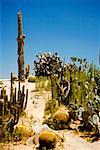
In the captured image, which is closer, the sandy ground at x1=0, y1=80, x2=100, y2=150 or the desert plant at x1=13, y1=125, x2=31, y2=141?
the sandy ground at x1=0, y1=80, x2=100, y2=150

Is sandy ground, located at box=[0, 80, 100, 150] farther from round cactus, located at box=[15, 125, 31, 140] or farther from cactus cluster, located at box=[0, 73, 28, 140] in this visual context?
cactus cluster, located at box=[0, 73, 28, 140]

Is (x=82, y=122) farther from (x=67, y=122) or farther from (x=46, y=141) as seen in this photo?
(x=46, y=141)

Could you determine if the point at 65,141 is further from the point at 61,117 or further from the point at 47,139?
the point at 61,117

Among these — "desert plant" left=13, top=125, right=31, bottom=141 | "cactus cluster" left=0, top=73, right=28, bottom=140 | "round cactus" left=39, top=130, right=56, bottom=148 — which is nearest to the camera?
"round cactus" left=39, top=130, right=56, bottom=148

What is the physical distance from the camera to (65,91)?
1148cm

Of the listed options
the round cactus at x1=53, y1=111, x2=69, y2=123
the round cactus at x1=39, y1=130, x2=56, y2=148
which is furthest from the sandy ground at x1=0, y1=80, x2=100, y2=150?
the round cactus at x1=53, y1=111, x2=69, y2=123

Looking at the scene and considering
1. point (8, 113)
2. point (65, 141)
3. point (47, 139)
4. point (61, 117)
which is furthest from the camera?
point (61, 117)

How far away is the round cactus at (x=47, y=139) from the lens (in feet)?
25.2

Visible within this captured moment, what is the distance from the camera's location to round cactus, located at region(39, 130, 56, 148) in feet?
25.2

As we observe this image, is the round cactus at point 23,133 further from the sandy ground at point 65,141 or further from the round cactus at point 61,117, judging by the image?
the round cactus at point 61,117

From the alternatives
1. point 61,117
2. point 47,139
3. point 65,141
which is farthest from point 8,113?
point 65,141

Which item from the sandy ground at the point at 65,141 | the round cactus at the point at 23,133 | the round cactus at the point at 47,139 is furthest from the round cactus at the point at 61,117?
the round cactus at the point at 47,139

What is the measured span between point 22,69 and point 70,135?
9.89 m

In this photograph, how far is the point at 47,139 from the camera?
25.2 feet
